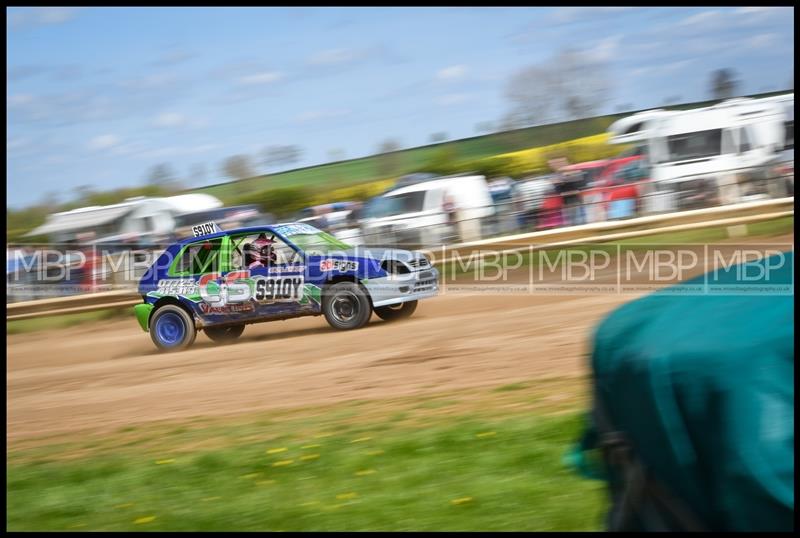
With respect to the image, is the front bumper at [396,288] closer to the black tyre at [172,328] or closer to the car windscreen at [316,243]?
the car windscreen at [316,243]

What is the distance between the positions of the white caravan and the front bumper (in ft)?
21.2

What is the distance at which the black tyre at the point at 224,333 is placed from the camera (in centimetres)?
1412

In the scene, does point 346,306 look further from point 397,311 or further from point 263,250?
point 263,250

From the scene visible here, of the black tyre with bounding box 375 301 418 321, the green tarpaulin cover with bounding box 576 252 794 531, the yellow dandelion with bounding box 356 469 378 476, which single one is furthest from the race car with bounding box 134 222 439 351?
the green tarpaulin cover with bounding box 576 252 794 531

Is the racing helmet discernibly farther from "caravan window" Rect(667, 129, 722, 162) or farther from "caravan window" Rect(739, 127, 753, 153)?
"caravan window" Rect(739, 127, 753, 153)

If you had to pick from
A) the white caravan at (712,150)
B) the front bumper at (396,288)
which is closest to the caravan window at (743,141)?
the white caravan at (712,150)

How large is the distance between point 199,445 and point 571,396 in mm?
3062

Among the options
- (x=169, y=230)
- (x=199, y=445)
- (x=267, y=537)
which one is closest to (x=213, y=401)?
(x=199, y=445)

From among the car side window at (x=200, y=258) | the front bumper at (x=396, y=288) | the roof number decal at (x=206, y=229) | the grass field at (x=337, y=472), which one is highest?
the roof number decal at (x=206, y=229)

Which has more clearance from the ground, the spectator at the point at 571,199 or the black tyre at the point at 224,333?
the spectator at the point at 571,199

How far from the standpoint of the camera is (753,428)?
8.26 feet

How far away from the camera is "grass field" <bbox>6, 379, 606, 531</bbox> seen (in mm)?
5246

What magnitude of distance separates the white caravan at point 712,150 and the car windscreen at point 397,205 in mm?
4533

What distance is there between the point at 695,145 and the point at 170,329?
11232mm
